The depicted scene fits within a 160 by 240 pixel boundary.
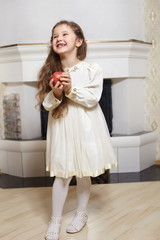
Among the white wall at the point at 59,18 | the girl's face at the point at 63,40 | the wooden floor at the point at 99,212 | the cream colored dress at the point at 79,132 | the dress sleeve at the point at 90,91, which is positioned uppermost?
the white wall at the point at 59,18

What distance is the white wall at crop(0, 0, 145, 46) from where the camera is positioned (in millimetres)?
2588

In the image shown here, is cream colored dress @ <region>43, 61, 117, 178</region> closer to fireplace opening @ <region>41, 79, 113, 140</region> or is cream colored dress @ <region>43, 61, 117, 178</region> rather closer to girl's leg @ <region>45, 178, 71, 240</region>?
girl's leg @ <region>45, 178, 71, 240</region>

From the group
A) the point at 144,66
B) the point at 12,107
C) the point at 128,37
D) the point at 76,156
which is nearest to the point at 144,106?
the point at 144,66

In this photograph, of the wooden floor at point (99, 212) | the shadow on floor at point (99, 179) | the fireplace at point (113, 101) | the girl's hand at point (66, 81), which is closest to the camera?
the girl's hand at point (66, 81)

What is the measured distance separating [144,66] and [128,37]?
0.32 metres

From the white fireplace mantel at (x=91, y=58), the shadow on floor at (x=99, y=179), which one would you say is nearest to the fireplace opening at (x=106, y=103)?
the white fireplace mantel at (x=91, y=58)

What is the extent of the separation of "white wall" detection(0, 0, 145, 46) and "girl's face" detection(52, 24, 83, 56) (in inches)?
44.5

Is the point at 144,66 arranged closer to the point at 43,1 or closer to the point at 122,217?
the point at 43,1

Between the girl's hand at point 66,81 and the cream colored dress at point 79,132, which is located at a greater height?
the girl's hand at point 66,81

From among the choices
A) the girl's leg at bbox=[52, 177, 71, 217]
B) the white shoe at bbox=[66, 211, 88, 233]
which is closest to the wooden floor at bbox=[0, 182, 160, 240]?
the white shoe at bbox=[66, 211, 88, 233]

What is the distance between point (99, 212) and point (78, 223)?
26 centimetres

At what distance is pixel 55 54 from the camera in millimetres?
1604

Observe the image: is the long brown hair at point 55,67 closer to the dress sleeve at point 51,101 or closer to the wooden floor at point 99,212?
A: the dress sleeve at point 51,101

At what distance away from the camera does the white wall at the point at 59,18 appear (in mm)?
2588
